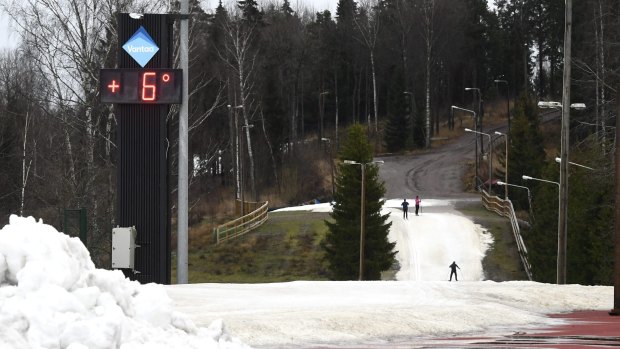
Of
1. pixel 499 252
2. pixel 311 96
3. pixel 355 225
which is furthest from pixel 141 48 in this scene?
pixel 311 96

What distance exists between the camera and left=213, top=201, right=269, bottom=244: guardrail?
66062 mm

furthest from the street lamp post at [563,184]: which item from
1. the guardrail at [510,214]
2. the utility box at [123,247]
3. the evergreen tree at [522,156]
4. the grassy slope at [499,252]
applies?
the evergreen tree at [522,156]

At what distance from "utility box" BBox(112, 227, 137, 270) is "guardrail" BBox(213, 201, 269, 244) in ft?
137

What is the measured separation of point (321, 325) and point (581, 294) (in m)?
10.6

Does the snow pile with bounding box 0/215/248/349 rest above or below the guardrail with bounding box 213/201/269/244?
above

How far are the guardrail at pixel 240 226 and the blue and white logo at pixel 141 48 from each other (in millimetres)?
41625

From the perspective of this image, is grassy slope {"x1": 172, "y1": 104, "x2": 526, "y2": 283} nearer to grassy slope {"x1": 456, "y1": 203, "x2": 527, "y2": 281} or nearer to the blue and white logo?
grassy slope {"x1": 456, "y1": 203, "x2": 527, "y2": 281}

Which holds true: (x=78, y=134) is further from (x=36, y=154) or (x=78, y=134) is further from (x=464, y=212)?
(x=464, y=212)

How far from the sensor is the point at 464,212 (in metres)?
73.1

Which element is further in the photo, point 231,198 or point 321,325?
point 231,198

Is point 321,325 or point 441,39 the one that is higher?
point 441,39

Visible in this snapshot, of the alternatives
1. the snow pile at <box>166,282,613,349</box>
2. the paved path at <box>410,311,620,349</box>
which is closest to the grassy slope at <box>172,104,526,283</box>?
the snow pile at <box>166,282,613,349</box>

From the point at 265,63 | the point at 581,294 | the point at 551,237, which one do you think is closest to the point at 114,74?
the point at 581,294

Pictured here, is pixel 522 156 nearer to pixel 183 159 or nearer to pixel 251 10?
pixel 251 10
